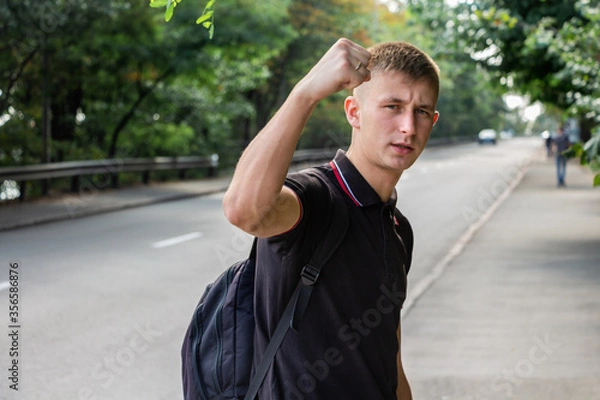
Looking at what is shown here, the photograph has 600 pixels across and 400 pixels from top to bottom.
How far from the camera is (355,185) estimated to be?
228cm

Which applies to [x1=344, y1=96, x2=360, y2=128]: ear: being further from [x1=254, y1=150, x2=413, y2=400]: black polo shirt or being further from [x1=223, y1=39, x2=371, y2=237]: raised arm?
[x1=223, y1=39, x2=371, y2=237]: raised arm

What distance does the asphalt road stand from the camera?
6590 millimetres

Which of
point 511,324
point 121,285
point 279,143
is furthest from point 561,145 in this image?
point 279,143

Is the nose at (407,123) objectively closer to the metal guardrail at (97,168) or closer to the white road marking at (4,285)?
→ the white road marking at (4,285)

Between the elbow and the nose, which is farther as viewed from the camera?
the nose

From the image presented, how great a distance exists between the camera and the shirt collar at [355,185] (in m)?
2.26

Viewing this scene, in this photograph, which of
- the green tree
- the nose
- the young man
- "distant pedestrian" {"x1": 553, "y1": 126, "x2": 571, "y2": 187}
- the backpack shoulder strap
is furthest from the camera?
"distant pedestrian" {"x1": 553, "y1": 126, "x2": 571, "y2": 187}

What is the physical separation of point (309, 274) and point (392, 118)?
449mm

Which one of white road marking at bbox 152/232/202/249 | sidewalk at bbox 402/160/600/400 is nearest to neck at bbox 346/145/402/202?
sidewalk at bbox 402/160/600/400

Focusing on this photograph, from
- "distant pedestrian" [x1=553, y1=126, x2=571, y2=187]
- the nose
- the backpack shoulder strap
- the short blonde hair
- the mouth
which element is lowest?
"distant pedestrian" [x1=553, y1=126, x2=571, y2=187]

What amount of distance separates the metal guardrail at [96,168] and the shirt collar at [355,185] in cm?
1651

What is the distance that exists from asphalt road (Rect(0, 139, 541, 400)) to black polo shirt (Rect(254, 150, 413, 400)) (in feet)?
13.3

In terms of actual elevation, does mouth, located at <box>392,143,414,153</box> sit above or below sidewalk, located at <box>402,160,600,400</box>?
above

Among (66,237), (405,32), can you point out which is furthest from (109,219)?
(405,32)
